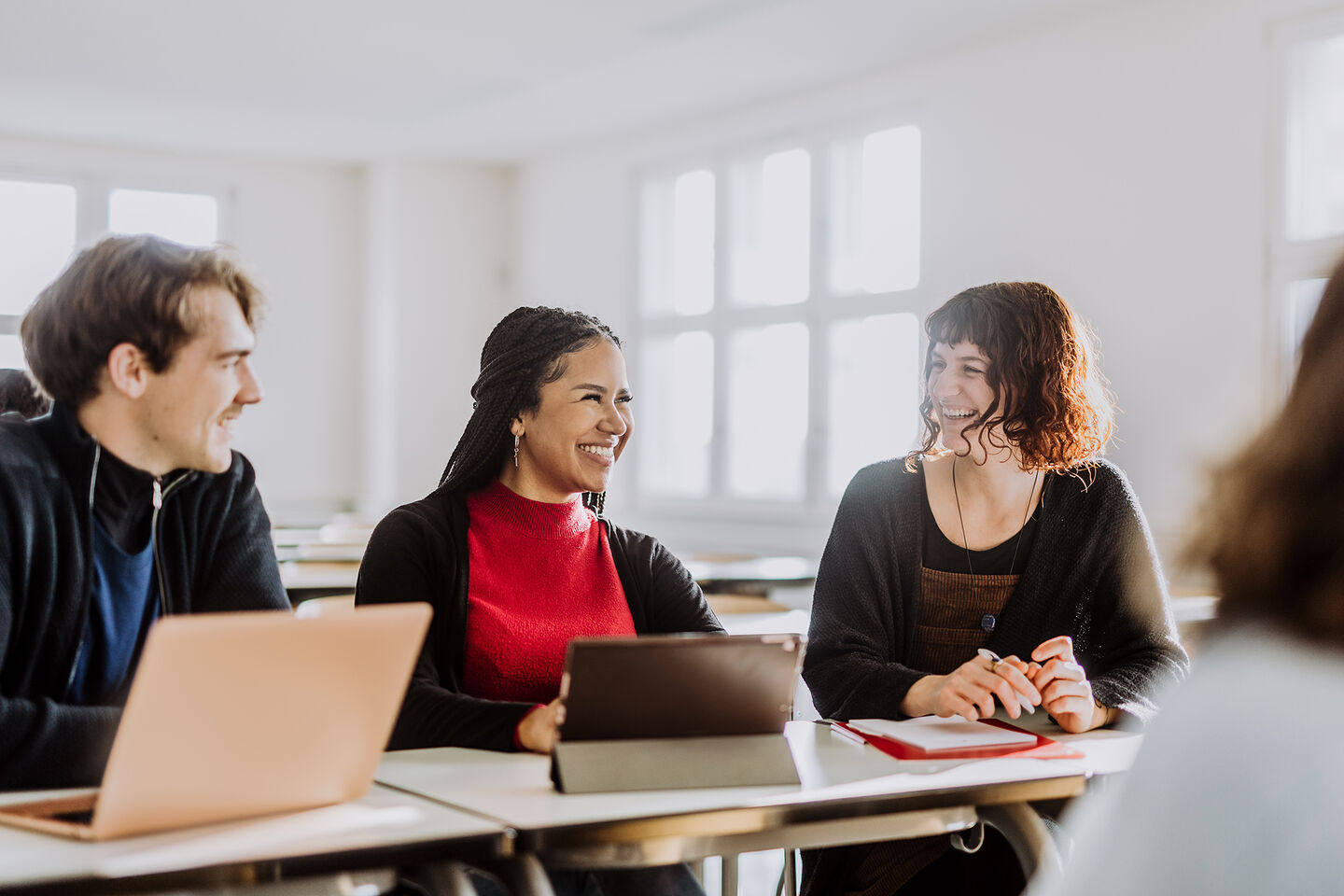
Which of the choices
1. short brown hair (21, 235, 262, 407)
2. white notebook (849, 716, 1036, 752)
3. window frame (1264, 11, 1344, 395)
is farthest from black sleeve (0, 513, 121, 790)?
window frame (1264, 11, 1344, 395)

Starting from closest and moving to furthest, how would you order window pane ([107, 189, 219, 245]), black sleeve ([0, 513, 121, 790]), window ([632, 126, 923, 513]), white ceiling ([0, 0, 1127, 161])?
black sleeve ([0, 513, 121, 790]) → white ceiling ([0, 0, 1127, 161]) → window ([632, 126, 923, 513]) → window pane ([107, 189, 219, 245])

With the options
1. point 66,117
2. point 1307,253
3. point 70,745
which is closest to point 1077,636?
point 70,745

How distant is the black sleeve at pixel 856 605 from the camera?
2.24 meters

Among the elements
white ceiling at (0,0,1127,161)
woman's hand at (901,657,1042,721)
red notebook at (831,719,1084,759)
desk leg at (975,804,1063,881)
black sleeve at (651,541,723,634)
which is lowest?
desk leg at (975,804,1063,881)

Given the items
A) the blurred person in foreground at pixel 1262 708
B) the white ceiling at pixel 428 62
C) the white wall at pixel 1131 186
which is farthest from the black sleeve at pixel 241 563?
the white ceiling at pixel 428 62

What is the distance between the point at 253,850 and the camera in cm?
130

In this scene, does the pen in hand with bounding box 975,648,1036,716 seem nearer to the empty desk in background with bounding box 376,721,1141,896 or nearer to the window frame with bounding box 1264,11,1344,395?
the empty desk in background with bounding box 376,721,1141,896

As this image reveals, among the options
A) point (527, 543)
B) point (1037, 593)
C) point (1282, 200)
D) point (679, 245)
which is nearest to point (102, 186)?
point (679, 245)

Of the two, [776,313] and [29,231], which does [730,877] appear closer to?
[776,313]

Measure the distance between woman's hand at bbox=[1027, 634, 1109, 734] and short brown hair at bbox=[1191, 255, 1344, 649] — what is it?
122 centimetres

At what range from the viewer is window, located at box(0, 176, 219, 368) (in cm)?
802

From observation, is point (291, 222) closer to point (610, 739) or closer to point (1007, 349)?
point (1007, 349)

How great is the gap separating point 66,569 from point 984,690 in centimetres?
123

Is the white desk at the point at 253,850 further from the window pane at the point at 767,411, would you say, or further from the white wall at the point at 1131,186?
the window pane at the point at 767,411
